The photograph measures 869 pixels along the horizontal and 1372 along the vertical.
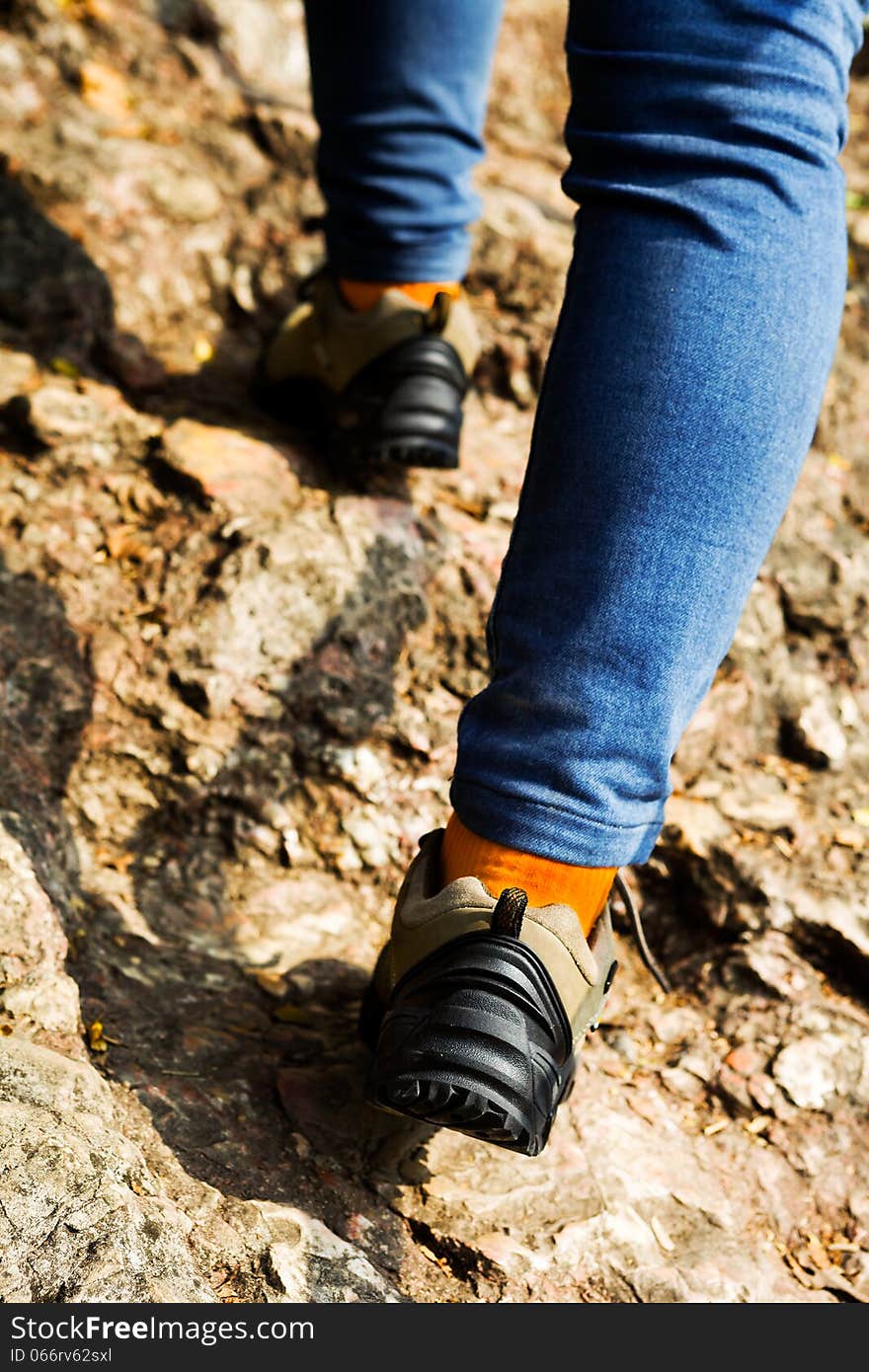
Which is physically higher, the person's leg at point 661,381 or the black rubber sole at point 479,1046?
the person's leg at point 661,381

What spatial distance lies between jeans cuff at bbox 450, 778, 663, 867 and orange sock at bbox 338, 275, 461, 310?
1.08m

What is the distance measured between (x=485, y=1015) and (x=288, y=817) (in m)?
0.76

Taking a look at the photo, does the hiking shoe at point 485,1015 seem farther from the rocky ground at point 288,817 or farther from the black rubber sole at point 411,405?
the black rubber sole at point 411,405

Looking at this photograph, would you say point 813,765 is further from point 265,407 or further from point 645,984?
point 265,407

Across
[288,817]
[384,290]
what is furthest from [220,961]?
[384,290]

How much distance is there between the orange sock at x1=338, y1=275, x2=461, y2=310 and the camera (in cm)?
195

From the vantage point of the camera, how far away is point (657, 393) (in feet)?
3.38

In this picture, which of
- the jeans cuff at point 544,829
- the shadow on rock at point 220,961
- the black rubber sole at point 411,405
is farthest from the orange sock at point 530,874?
the black rubber sole at point 411,405

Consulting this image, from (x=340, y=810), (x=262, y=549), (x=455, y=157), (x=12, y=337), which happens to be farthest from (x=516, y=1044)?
(x=12, y=337)

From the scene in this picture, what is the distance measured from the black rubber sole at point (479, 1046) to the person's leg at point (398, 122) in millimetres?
1222

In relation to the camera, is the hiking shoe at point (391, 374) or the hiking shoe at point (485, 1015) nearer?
the hiking shoe at point (485, 1015)

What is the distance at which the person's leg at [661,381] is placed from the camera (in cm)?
103

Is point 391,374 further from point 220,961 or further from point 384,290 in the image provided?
point 220,961

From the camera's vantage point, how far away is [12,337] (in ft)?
7.43
